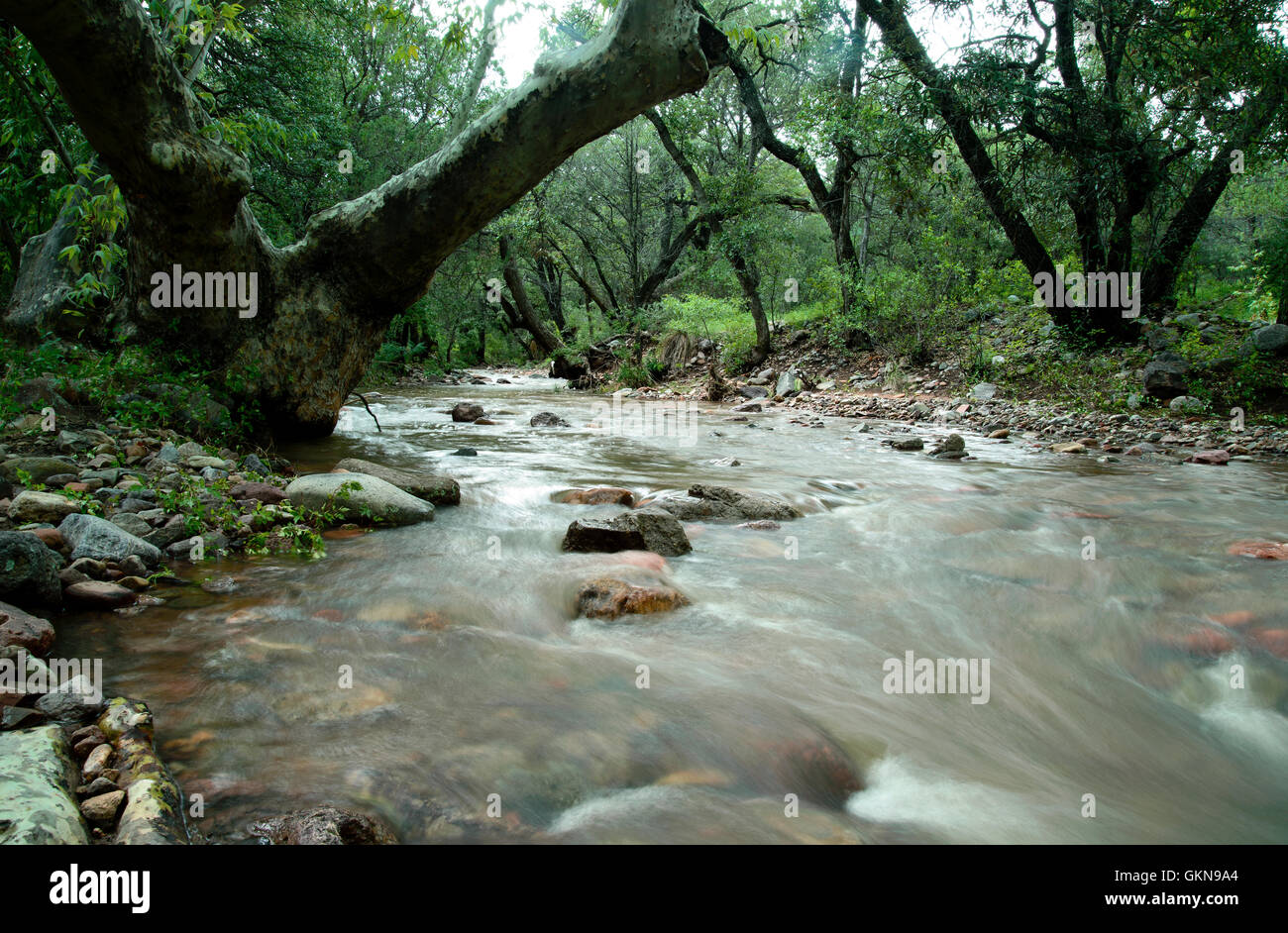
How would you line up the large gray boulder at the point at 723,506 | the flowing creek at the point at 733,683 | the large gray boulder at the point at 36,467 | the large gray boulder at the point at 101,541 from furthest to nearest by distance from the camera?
the large gray boulder at the point at 723,506
the large gray boulder at the point at 36,467
the large gray boulder at the point at 101,541
the flowing creek at the point at 733,683

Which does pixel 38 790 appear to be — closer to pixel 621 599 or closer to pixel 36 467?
pixel 621 599

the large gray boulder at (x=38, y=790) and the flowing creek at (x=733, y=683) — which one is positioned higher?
the large gray boulder at (x=38, y=790)

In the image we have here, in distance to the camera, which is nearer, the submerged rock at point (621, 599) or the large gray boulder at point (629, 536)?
the submerged rock at point (621, 599)

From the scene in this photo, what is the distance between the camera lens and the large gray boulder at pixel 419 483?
5154 millimetres

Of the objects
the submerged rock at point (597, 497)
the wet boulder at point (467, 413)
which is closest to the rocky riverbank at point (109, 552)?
the submerged rock at point (597, 497)

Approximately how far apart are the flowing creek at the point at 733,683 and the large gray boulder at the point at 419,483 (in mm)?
251

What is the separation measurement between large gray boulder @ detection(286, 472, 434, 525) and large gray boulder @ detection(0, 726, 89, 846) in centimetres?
270

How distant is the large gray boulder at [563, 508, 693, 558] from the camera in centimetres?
421

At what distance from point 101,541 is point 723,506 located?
12.1 feet

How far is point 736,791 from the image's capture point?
2043 mm

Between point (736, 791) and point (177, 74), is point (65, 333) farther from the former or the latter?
point (736, 791)

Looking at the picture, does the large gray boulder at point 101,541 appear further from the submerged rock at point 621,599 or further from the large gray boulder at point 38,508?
the submerged rock at point 621,599

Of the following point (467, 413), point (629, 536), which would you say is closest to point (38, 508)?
point (629, 536)
